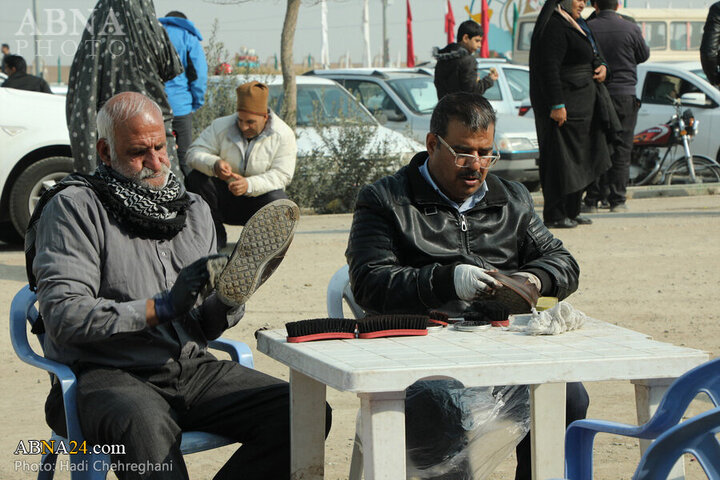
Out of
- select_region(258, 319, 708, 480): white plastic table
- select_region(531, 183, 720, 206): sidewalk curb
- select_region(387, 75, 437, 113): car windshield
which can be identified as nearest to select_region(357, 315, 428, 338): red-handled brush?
select_region(258, 319, 708, 480): white plastic table

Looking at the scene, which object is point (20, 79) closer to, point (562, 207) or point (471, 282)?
point (562, 207)

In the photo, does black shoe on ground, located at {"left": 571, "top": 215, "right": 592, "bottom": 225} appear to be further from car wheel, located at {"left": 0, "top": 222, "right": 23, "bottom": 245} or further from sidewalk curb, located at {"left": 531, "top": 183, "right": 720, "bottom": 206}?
car wheel, located at {"left": 0, "top": 222, "right": 23, "bottom": 245}

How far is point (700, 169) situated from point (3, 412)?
11.2 metres

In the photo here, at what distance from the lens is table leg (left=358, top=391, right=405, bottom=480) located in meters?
2.50

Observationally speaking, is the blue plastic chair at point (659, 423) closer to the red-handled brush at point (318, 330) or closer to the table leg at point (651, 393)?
the table leg at point (651, 393)

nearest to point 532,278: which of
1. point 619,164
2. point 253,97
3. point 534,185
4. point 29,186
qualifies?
point 253,97

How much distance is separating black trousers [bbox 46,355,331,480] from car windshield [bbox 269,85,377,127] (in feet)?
29.8

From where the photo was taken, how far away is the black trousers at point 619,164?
10.9m

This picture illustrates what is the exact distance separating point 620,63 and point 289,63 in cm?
551

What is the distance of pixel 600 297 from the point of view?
721 cm

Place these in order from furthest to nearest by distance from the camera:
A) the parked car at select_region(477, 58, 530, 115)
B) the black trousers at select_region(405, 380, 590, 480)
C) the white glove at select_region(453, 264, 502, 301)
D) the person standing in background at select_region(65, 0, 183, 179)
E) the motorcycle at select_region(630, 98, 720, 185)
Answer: the parked car at select_region(477, 58, 530, 115), the motorcycle at select_region(630, 98, 720, 185), the person standing in background at select_region(65, 0, 183, 179), the white glove at select_region(453, 264, 502, 301), the black trousers at select_region(405, 380, 590, 480)

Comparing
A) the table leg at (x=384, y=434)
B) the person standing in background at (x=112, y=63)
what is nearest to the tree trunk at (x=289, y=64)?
the person standing in background at (x=112, y=63)

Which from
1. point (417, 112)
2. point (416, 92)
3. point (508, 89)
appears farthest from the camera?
point (508, 89)

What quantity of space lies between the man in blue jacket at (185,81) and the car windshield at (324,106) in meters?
3.82
